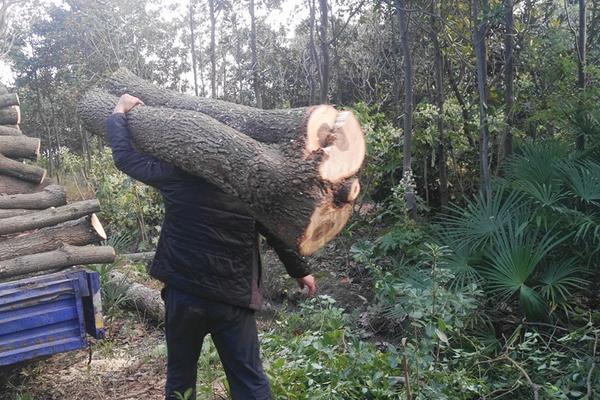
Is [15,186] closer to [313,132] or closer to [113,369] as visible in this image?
[113,369]

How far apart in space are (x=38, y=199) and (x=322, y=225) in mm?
2954

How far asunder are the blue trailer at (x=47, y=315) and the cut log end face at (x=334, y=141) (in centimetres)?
181

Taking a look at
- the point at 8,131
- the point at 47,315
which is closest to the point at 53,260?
the point at 47,315

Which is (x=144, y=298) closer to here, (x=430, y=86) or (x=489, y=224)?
(x=489, y=224)

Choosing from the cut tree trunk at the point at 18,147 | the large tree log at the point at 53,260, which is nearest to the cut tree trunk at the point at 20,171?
the cut tree trunk at the point at 18,147

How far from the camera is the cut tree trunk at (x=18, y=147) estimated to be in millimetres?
5004

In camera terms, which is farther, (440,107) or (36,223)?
(440,107)

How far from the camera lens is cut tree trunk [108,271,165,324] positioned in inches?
248

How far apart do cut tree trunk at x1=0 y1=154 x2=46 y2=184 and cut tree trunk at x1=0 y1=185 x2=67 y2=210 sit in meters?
0.18

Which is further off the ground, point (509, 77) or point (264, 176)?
point (509, 77)

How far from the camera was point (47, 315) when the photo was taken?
11.7 ft

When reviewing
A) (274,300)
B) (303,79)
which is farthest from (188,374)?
(303,79)

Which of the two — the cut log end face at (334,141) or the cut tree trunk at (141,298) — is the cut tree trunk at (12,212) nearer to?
the cut tree trunk at (141,298)

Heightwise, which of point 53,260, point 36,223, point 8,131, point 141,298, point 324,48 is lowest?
point 141,298
